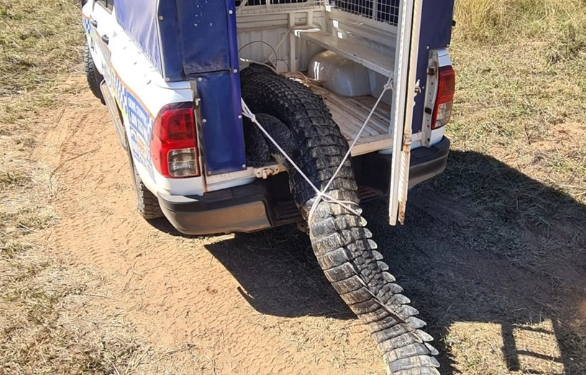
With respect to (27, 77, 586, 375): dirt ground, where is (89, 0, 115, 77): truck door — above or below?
above

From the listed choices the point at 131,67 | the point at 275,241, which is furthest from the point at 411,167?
the point at 131,67

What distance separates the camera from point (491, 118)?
5.89 metres

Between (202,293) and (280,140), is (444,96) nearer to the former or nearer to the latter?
(280,140)

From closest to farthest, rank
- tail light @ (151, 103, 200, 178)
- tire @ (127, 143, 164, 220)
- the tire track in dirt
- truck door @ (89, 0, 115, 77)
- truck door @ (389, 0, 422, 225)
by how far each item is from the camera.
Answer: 1. truck door @ (389, 0, 422, 225)
2. tail light @ (151, 103, 200, 178)
3. the tire track in dirt
4. tire @ (127, 143, 164, 220)
5. truck door @ (89, 0, 115, 77)

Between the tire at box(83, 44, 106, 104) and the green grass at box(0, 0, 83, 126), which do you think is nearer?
the tire at box(83, 44, 106, 104)

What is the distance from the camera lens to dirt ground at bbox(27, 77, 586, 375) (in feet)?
9.94

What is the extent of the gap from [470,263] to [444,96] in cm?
116

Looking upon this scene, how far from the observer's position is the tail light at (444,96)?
3373 millimetres

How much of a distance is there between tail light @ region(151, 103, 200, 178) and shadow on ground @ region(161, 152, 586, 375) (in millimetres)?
1030

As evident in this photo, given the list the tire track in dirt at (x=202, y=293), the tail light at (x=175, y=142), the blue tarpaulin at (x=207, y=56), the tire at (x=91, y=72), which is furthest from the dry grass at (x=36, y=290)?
the blue tarpaulin at (x=207, y=56)

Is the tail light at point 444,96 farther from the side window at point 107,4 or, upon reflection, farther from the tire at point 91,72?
the tire at point 91,72

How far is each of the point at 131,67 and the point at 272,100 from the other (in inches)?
34.3

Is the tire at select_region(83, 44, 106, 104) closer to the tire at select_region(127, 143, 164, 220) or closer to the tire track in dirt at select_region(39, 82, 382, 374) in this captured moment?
the tire track in dirt at select_region(39, 82, 382, 374)

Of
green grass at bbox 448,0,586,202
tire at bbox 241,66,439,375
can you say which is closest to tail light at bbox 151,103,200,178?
tire at bbox 241,66,439,375
